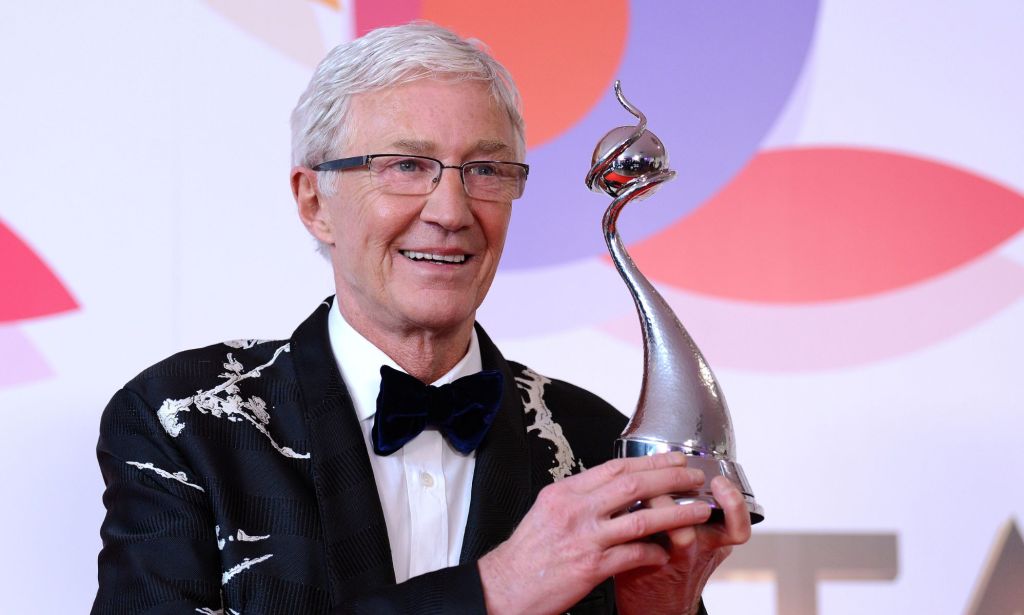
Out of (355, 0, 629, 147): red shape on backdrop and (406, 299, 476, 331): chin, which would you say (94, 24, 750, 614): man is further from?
(355, 0, 629, 147): red shape on backdrop

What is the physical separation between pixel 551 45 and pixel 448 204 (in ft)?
3.45

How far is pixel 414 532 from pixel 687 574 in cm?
40

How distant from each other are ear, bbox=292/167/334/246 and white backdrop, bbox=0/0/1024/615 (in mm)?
650

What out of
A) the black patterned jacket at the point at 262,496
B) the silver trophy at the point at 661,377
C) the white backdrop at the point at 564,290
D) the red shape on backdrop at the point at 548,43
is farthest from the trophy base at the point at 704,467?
the red shape on backdrop at the point at 548,43

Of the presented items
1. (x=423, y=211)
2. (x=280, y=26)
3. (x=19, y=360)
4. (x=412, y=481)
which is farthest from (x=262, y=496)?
(x=280, y=26)

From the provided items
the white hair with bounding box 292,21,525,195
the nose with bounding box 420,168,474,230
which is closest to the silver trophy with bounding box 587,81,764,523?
the nose with bounding box 420,168,474,230

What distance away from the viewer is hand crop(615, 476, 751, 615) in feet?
4.40

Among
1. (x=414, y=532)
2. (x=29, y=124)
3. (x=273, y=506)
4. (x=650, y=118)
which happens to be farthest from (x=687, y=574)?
(x=29, y=124)

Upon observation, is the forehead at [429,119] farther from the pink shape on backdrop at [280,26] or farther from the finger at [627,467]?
the pink shape on backdrop at [280,26]

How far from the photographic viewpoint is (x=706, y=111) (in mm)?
2652

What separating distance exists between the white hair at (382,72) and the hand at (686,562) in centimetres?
70

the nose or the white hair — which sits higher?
the white hair

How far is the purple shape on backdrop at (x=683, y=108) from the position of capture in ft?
8.55

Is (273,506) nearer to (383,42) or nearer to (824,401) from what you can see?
(383,42)
